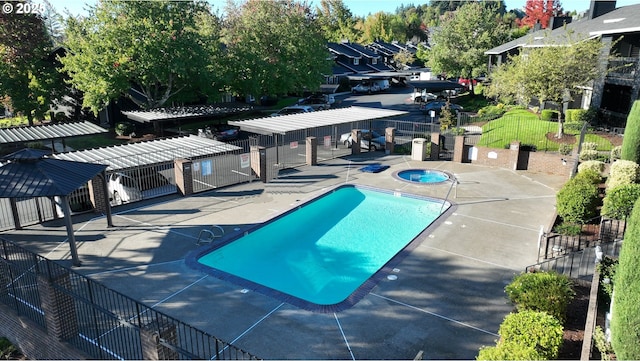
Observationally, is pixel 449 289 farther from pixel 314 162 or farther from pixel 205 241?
pixel 314 162

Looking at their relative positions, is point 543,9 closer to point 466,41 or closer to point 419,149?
point 466,41

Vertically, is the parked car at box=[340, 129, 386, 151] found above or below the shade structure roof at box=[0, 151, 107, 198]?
below

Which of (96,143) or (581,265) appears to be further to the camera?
(96,143)

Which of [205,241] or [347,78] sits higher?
[347,78]

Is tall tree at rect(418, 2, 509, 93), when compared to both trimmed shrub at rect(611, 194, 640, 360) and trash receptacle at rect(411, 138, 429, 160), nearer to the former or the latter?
trash receptacle at rect(411, 138, 429, 160)

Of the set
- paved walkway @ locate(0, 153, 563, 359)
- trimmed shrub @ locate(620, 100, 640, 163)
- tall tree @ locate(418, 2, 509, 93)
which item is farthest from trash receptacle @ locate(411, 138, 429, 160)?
tall tree @ locate(418, 2, 509, 93)

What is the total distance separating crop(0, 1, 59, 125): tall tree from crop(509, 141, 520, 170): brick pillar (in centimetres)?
3500

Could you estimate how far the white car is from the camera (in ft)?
67.3

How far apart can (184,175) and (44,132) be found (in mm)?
10014

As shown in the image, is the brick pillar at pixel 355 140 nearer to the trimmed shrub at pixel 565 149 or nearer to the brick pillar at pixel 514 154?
the brick pillar at pixel 514 154

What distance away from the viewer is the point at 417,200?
21.6 metres

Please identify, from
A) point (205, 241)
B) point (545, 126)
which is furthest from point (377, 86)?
point (205, 241)

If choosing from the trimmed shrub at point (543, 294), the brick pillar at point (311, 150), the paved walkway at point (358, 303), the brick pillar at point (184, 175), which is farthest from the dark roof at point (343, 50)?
the trimmed shrub at point (543, 294)

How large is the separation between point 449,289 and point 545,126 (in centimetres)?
2345
